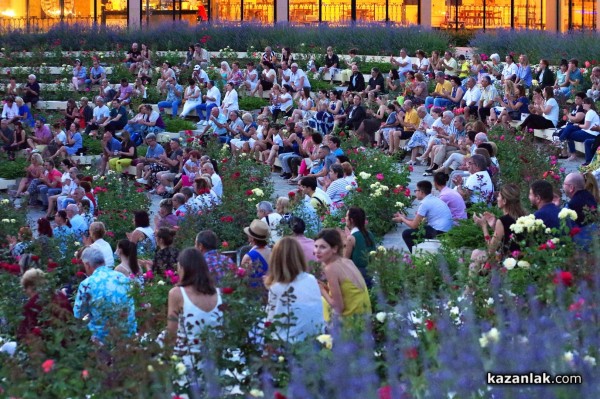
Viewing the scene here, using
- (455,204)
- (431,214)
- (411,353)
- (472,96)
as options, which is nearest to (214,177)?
(455,204)

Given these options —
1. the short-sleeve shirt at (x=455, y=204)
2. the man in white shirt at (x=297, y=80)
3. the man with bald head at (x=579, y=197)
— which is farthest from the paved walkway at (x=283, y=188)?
the man in white shirt at (x=297, y=80)

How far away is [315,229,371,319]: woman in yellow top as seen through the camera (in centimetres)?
927

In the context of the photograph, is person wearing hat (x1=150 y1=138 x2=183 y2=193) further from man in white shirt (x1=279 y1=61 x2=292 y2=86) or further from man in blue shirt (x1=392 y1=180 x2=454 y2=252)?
man in blue shirt (x1=392 y1=180 x2=454 y2=252)

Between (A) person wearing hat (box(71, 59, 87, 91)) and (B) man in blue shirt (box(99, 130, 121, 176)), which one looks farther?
(A) person wearing hat (box(71, 59, 87, 91))

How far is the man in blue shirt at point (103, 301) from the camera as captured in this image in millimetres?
8766

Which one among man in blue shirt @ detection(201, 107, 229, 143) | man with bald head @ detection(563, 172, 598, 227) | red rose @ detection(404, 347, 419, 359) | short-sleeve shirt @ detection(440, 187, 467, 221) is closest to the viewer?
red rose @ detection(404, 347, 419, 359)

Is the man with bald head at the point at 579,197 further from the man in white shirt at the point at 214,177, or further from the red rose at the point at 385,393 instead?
the man in white shirt at the point at 214,177

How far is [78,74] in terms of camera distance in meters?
29.9

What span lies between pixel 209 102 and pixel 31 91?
164 inches

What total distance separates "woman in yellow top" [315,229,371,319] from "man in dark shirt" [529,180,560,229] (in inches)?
92.4

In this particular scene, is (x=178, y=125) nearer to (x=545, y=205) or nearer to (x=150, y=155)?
(x=150, y=155)

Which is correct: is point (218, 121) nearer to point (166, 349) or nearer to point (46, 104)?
point (46, 104)

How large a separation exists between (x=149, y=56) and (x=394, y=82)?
757 cm

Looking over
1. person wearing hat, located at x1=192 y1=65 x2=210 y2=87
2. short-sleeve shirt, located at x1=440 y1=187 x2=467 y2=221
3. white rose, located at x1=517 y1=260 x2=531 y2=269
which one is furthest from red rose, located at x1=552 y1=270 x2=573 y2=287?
person wearing hat, located at x1=192 y1=65 x2=210 y2=87
